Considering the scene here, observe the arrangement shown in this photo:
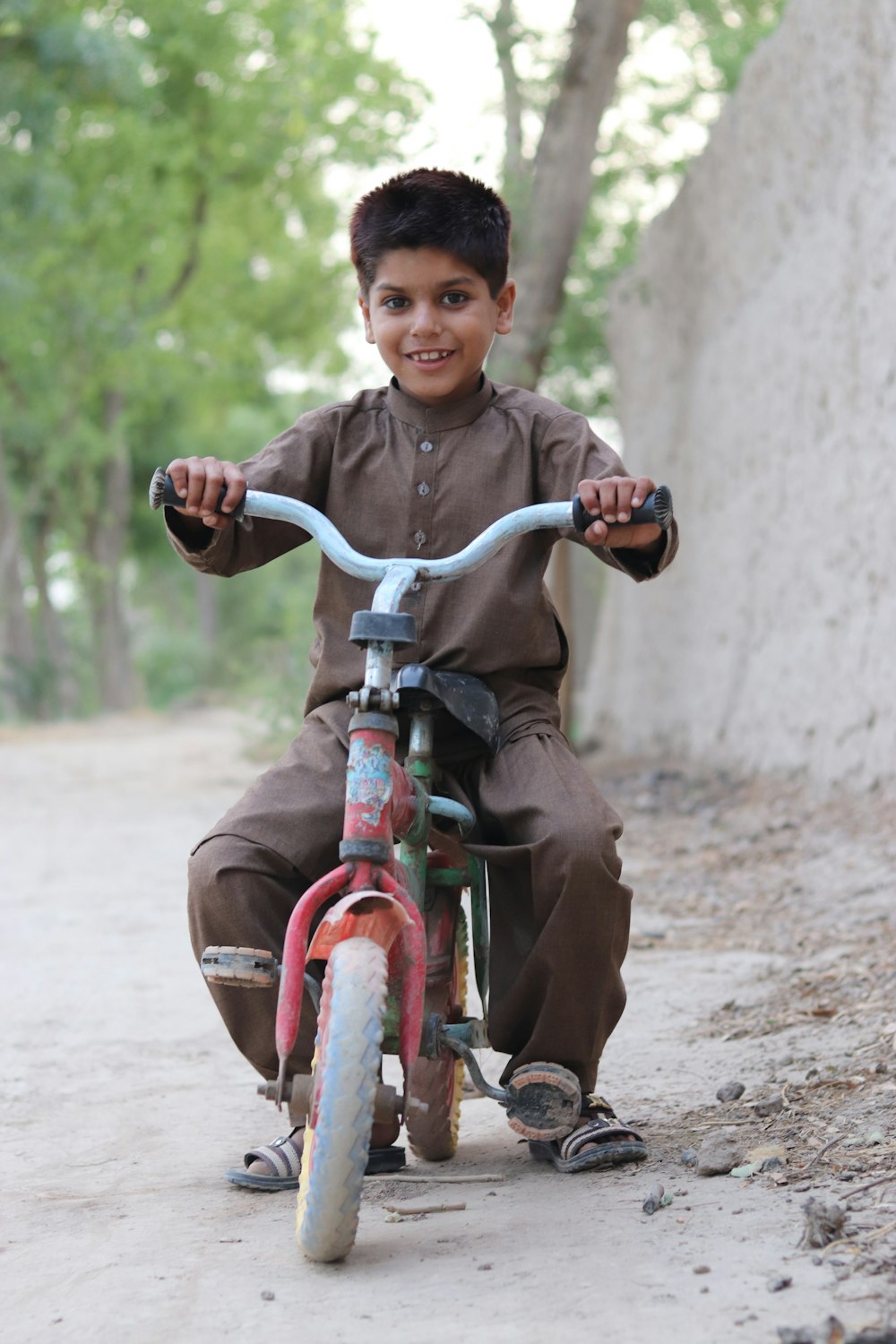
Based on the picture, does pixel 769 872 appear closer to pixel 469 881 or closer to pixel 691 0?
pixel 469 881

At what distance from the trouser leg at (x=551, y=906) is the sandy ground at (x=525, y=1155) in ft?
0.79

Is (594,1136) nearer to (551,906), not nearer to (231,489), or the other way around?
(551,906)

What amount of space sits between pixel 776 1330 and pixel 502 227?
70.2 inches

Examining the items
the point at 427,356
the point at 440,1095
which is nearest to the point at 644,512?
the point at 427,356

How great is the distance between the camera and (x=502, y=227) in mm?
2580

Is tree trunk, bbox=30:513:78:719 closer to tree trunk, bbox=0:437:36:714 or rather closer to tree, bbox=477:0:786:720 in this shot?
tree trunk, bbox=0:437:36:714

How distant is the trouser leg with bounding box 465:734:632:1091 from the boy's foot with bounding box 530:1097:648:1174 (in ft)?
0.18

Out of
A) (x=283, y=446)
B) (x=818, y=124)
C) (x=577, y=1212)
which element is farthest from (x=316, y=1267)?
(x=818, y=124)

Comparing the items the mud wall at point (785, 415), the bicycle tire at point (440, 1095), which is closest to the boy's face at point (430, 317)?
the bicycle tire at point (440, 1095)

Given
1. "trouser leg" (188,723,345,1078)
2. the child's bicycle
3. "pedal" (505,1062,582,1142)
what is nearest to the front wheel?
the child's bicycle

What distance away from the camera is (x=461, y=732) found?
247cm

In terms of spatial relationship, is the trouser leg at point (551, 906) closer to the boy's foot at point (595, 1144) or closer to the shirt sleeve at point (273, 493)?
the boy's foot at point (595, 1144)

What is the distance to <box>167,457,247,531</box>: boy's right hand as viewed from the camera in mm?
2258

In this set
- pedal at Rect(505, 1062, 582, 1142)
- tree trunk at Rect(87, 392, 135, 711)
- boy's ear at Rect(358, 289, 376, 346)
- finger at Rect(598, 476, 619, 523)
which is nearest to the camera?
finger at Rect(598, 476, 619, 523)
